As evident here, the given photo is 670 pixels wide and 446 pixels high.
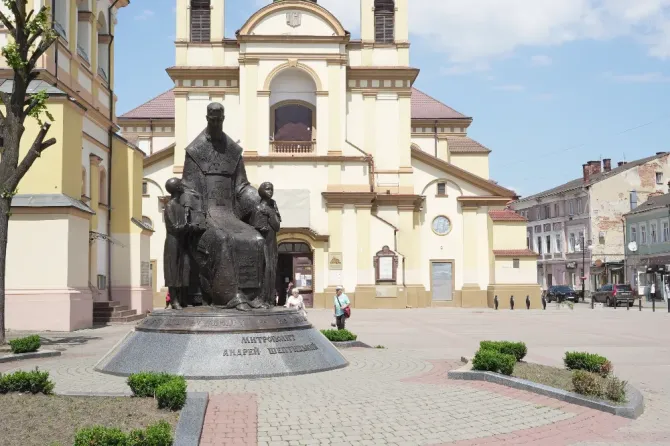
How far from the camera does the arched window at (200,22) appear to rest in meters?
42.7

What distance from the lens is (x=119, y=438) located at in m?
6.02

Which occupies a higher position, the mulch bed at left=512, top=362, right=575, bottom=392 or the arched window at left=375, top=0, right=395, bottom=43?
the arched window at left=375, top=0, right=395, bottom=43

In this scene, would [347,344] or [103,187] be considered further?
[103,187]

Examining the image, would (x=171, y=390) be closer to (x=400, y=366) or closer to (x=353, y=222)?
(x=400, y=366)

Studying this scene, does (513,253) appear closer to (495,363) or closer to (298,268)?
(298,268)

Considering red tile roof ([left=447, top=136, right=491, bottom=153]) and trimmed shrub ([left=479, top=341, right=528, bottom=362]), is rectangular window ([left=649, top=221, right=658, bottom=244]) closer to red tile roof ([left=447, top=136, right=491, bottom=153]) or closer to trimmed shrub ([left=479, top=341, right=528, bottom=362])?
red tile roof ([left=447, top=136, right=491, bottom=153])

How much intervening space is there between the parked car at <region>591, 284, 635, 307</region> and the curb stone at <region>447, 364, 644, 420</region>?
122 ft

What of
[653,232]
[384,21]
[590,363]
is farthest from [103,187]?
[653,232]

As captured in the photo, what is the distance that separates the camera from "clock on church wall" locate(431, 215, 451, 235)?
139 feet

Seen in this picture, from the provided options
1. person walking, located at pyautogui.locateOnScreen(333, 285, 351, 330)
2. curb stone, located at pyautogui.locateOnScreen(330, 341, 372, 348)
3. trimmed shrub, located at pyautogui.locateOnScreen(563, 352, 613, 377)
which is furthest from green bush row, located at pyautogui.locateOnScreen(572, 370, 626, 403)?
person walking, located at pyautogui.locateOnScreen(333, 285, 351, 330)

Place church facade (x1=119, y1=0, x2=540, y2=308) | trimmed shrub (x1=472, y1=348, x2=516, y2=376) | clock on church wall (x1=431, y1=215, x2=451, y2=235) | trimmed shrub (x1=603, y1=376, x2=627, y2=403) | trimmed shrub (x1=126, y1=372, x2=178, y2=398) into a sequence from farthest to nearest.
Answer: clock on church wall (x1=431, y1=215, x2=451, y2=235)
church facade (x1=119, y1=0, x2=540, y2=308)
trimmed shrub (x1=472, y1=348, x2=516, y2=376)
trimmed shrub (x1=603, y1=376, x2=627, y2=403)
trimmed shrub (x1=126, y1=372, x2=178, y2=398)

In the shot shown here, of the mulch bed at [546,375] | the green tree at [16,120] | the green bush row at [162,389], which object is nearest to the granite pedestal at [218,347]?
the green bush row at [162,389]

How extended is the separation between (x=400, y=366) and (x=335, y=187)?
27648mm

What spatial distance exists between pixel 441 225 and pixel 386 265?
5210mm
